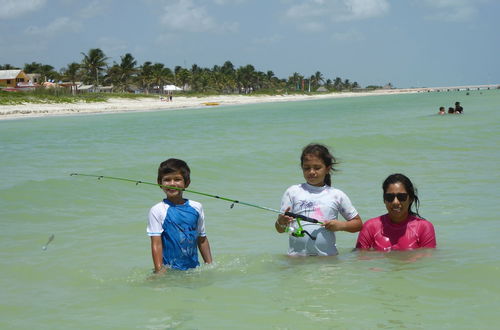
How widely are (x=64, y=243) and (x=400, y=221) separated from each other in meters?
3.61

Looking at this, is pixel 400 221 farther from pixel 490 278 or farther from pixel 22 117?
pixel 22 117

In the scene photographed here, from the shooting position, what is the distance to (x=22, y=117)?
45.8 m

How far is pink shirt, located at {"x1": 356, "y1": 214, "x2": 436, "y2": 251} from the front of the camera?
4.57 metres

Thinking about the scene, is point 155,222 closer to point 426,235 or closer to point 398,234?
point 398,234

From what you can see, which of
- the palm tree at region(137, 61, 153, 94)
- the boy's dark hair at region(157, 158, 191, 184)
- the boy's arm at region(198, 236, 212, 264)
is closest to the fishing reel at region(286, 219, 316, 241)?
the boy's arm at region(198, 236, 212, 264)

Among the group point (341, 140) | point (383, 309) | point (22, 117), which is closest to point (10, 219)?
point (383, 309)

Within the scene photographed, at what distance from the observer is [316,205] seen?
430 centimetres

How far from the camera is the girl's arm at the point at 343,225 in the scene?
4195 mm

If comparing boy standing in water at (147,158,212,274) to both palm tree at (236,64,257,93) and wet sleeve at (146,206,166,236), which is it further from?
palm tree at (236,64,257,93)

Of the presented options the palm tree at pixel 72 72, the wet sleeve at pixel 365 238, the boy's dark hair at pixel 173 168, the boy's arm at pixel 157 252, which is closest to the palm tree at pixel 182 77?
the palm tree at pixel 72 72

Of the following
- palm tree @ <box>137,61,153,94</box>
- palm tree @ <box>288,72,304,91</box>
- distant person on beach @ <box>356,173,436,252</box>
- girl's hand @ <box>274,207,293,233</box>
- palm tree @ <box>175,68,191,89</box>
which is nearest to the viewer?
girl's hand @ <box>274,207,293,233</box>

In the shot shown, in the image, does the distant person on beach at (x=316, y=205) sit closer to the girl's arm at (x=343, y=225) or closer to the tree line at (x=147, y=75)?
the girl's arm at (x=343, y=225)

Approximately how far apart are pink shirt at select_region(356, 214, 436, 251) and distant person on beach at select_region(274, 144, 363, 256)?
0.94 feet

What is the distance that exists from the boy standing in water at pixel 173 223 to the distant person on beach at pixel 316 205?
59cm
